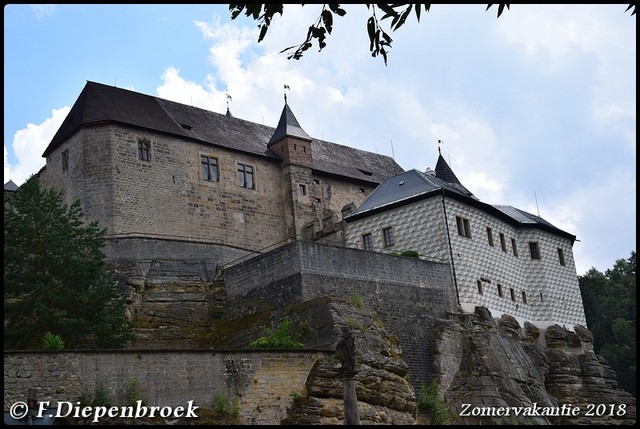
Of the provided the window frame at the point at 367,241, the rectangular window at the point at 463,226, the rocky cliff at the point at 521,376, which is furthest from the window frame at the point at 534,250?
the window frame at the point at 367,241

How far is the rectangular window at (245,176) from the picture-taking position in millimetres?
44000

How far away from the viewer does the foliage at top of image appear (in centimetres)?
2858

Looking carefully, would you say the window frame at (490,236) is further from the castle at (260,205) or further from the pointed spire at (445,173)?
the pointed spire at (445,173)

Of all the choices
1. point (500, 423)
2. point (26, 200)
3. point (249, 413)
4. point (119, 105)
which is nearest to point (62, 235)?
point (26, 200)

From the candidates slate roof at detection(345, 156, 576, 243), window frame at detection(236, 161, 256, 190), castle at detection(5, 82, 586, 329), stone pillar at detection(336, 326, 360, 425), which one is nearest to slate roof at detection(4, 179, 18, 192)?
castle at detection(5, 82, 586, 329)

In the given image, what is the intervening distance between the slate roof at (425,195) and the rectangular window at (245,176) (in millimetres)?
5482

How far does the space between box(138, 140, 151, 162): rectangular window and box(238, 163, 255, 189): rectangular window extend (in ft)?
15.8

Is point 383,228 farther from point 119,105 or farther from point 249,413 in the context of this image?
point 249,413

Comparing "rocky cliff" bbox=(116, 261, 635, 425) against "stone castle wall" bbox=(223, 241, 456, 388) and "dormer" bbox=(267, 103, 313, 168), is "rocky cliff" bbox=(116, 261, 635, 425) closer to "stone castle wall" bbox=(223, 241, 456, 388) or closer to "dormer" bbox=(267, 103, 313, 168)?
"stone castle wall" bbox=(223, 241, 456, 388)

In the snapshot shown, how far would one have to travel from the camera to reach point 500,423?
105 ft

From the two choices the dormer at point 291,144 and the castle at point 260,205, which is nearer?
the castle at point 260,205

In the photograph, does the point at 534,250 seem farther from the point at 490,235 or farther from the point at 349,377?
the point at 349,377

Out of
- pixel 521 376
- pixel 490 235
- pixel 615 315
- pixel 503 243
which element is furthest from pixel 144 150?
pixel 615 315

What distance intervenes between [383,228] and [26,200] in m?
15.6
